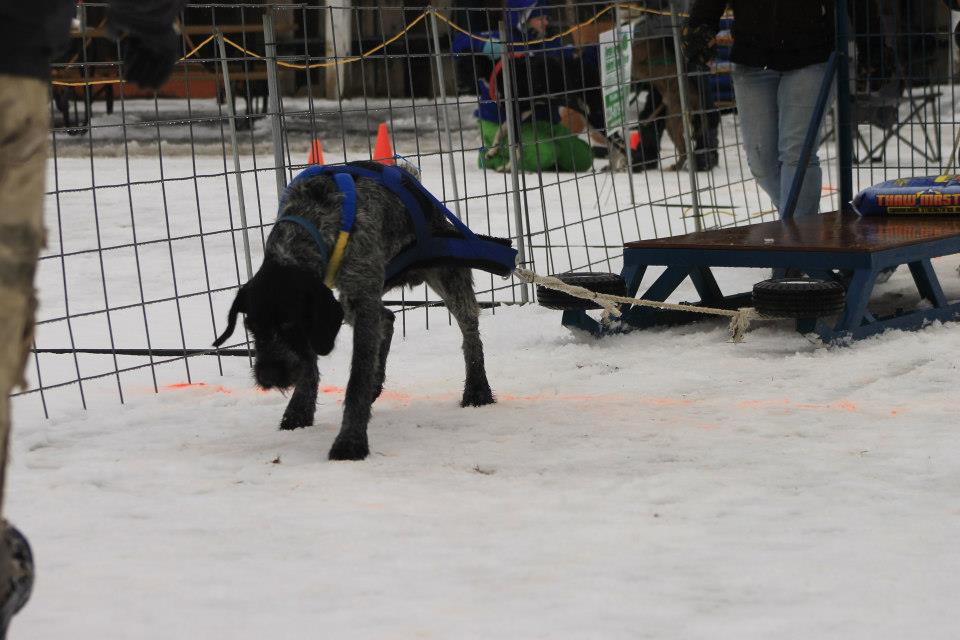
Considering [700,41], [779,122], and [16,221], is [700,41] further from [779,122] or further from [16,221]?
[16,221]

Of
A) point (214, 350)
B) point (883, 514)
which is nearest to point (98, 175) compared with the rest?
point (214, 350)

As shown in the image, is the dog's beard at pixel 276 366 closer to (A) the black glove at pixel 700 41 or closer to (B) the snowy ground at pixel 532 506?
(B) the snowy ground at pixel 532 506

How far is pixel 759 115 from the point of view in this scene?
6781mm

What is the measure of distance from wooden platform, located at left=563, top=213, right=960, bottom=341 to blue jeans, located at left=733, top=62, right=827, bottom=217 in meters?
0.57

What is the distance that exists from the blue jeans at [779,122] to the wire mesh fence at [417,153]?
1.07ft

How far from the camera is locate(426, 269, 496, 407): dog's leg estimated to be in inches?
177

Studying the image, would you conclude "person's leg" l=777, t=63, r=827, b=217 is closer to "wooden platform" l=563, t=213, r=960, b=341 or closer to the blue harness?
"wooden platform" l=563, t=213, r=960, b=341

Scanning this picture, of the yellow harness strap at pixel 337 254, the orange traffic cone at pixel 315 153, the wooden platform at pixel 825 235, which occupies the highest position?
the orange traffic cone at pixel 315 153

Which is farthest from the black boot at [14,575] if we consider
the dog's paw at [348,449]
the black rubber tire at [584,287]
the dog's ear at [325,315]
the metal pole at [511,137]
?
the metal pole at [511,137]

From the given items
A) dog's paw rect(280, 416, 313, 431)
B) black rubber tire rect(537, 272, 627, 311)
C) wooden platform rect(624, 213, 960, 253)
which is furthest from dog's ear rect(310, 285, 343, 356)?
wooden platform rect(624, 213, 960, 253)

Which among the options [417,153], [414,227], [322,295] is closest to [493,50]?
[417,153]

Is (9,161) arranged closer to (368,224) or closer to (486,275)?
(368,224)

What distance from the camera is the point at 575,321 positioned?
568 centimetres

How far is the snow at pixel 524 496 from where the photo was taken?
2627 millimetres
